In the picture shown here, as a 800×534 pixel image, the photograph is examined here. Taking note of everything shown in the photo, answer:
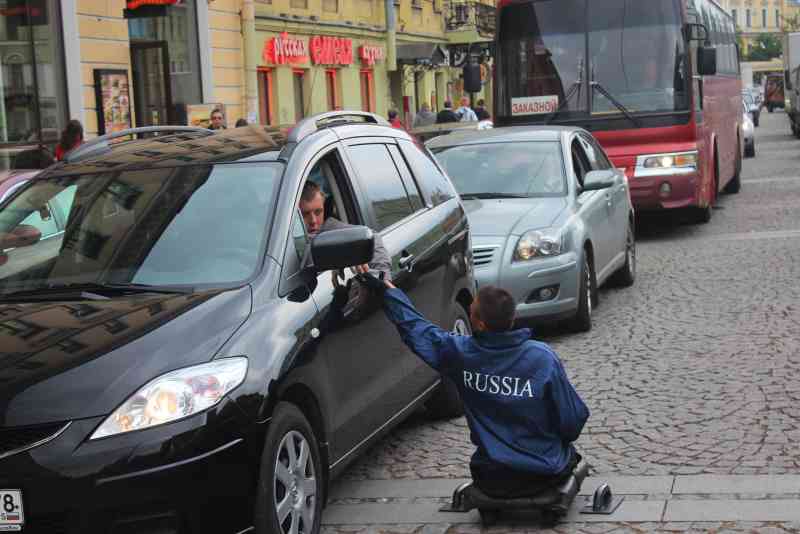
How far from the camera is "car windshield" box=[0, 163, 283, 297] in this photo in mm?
5133

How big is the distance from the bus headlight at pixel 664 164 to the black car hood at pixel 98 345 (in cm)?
1183

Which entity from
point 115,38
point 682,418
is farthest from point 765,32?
point 682,418

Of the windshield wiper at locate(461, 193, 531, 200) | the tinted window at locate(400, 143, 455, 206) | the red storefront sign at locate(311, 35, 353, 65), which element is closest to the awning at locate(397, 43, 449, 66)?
the red storefront sign at locate(311, 35, 353, 65)

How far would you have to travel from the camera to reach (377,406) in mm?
5734

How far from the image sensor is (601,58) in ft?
53.9

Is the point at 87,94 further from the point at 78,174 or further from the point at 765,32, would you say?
the point at 765,32

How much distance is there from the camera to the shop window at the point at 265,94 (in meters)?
28.7

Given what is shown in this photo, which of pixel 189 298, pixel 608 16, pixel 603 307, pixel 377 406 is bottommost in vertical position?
pixel 603 307

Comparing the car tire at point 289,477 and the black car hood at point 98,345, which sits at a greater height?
the black car hood at point 98,345

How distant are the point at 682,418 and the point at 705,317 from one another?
3.38 m

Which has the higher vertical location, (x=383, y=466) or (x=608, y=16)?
(x=608, y=16)

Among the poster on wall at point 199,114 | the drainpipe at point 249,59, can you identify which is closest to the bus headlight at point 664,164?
the poster on wall at point 199,114

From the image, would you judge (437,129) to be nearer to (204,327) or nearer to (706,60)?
(706,60)

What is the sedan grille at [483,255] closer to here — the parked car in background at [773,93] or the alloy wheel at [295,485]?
the alloy wheel at [295,485]
